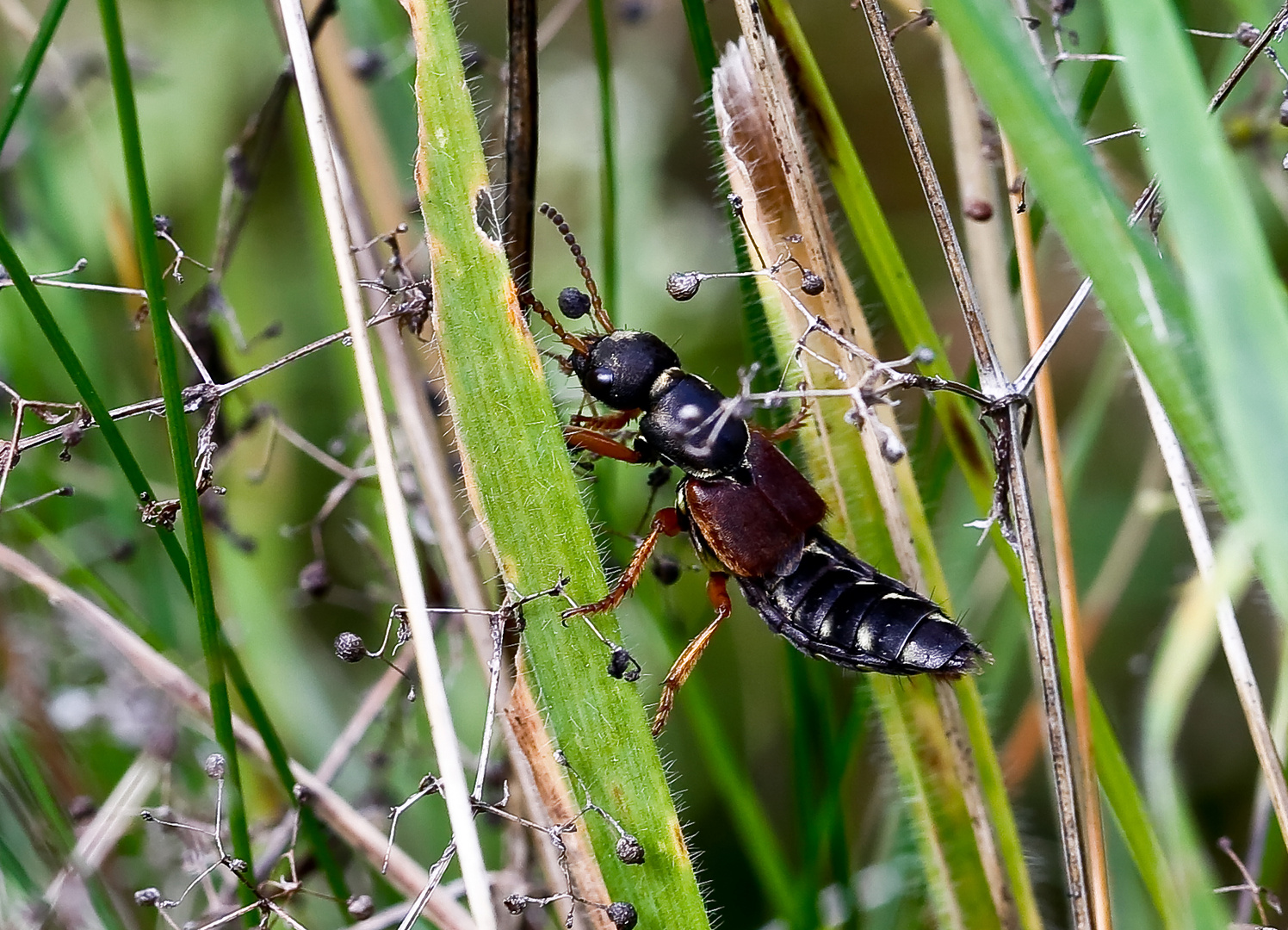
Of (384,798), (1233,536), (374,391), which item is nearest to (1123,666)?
(384,798)

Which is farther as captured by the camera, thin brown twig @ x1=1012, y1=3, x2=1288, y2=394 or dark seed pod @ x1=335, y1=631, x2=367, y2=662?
dark seed pod @ x1=335, y1=631, x2=367, y2=662

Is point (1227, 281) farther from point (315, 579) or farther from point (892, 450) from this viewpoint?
point (315, 579)

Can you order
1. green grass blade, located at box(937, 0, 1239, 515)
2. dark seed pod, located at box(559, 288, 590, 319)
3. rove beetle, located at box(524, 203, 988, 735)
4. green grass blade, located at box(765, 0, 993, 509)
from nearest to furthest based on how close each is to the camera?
green grass blade, located at box(937, 0, 1239, 515), green grass blade, located at box(765, 0, 993, 509), rove beetle, located at box(524, 203, 988, 735), dark seed pod, located at box(559, 288, 590, 319)

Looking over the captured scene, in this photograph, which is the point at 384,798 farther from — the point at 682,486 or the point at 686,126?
the point at 686,126

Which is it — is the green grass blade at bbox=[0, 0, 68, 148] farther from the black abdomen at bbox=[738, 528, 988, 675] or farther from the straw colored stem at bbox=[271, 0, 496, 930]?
the black abdomen at bbox=[738, 528, 988, 675]

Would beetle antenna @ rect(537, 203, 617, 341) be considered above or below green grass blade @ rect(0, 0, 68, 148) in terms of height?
below

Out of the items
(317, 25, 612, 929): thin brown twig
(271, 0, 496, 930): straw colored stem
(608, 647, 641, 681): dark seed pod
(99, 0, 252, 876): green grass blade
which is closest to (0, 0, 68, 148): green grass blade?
(99, 0, 252, 876): green grass blade

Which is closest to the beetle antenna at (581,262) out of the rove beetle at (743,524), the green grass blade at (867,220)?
the rove beetle at (743,524)
